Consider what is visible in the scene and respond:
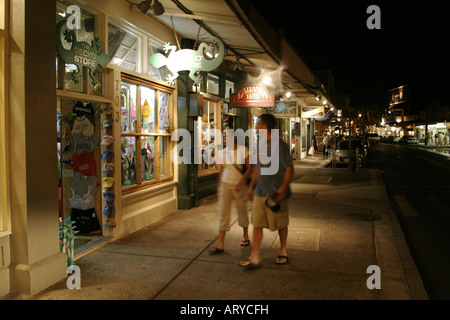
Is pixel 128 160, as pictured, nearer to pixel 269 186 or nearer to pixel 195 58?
pixel 195 58

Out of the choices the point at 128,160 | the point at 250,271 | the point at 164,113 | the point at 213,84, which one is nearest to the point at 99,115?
the point at 128,160

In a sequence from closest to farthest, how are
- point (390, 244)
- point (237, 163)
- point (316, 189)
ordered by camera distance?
point (237, 163)
point (390, 244)
point (316, 189)

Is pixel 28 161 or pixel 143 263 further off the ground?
pixel 28 161

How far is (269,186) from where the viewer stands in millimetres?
5004

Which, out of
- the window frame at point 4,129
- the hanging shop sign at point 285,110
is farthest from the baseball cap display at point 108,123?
the hanging shop sign at point 285,110

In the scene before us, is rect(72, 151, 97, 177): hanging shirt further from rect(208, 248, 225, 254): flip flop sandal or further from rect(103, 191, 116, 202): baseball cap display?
rect(208, 248, 225, 254): flip flop sandal

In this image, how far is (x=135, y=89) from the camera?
292 inches

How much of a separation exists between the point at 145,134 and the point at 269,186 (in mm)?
3622

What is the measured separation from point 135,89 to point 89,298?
4410 millimetres

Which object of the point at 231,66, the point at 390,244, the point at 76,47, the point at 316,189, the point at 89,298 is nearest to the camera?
the point at 89,298

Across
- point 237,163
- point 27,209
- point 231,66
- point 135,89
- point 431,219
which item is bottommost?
point 431,219

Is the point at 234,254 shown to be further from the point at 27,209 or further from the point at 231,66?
the point at 231,66

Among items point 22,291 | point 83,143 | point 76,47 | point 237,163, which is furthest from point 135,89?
point 22,291

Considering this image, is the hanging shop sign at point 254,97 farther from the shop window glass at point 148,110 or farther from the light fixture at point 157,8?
the light fixture at point 157,8
